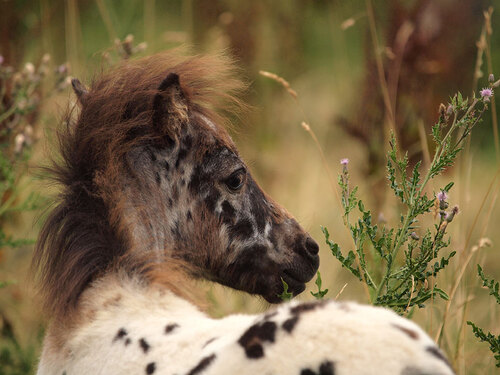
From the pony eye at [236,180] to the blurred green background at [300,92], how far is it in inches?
62.0

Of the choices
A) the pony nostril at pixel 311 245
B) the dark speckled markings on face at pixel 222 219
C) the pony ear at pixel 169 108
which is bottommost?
the pony nostril at pixel 311 245

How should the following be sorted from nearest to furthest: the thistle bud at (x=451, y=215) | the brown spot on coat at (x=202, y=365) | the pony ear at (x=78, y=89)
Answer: the brown spot on coat at (x=202, y=365) < the thistle bud at (x=451, y=215) < the pony ear at (x=78, y=89)

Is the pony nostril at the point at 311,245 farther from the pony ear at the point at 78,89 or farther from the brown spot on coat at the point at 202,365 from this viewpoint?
the brown spot on coat at the point at 202,365

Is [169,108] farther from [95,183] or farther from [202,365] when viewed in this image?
[202,365]

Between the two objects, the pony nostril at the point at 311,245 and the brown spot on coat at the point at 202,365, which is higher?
the brown spot on coat at the point at 202,365

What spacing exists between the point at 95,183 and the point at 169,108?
362mm

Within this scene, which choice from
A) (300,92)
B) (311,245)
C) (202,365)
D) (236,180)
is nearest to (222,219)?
(236,180)

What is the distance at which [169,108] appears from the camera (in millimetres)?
2234

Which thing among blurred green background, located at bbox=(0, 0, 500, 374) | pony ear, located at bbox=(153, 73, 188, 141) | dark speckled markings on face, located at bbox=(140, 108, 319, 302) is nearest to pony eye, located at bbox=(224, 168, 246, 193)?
dark speckled markings on face, located at bbox=(140, 108, 319, 302)

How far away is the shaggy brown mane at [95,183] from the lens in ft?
6.59

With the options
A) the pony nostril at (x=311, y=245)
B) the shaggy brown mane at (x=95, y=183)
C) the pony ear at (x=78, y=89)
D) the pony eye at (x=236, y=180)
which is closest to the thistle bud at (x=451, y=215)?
the pony nostril at (x=311, y=245)


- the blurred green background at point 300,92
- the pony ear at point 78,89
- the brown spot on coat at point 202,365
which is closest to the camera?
the brown spot on coat at point 202,365

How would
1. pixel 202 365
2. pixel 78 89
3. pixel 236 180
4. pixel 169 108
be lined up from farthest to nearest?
pixel 78 89
pixel 236 180
pixel 169 108
pixel 202 365

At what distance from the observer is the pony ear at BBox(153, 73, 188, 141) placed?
221cm
